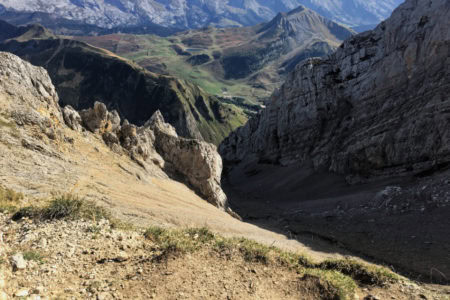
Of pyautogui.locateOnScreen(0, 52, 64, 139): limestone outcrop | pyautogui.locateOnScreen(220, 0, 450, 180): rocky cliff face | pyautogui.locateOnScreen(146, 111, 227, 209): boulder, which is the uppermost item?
pyautogui.locateOnScreen(220, 0, 450, 180): rocky cliff face

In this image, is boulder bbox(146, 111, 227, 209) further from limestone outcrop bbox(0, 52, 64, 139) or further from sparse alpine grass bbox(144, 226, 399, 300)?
sparse alpine grass bbox(144, 226, 399, 300)

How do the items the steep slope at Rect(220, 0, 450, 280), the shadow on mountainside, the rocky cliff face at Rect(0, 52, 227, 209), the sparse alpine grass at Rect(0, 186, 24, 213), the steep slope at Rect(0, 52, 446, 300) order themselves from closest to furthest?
the steep slope at Rect(0, 52, 446, 300)
the sparse alpine grass at Rect(0, 186, 24, 213)
the rocky cliff face at Rect(0, 52, 227, 209)
the shadow on mountainside
the steep slope at Rect(220, 0, 450, 280)

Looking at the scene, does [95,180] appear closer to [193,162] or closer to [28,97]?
[28,97]

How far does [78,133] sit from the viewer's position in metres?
29.5

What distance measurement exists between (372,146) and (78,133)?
4798cm

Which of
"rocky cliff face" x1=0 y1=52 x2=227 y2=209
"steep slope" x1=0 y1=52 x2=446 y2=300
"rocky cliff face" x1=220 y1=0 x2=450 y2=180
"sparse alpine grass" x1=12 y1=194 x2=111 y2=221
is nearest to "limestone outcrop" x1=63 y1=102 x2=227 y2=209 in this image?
"rocky cliff face" x1=0 y1=52 x2=227 y2=209

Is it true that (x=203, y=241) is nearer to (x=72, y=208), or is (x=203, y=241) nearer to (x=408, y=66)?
(x=72, y=208)

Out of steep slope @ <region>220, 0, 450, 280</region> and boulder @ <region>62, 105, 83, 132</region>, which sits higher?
steep slope @ <region>220, 0, 450, 280</region>

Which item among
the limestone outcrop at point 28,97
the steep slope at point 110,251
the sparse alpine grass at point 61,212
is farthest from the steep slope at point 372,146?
the limestone outcrop at point 28,97

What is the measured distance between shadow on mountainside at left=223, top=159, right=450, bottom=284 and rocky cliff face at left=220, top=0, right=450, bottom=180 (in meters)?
5.14

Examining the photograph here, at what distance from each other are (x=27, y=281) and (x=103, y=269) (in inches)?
96.1

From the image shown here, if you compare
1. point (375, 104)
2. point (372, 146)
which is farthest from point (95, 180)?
point (375, 104)

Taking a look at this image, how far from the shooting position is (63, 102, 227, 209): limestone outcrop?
33.6 metres

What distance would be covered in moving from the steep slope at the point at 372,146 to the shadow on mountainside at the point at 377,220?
6.7 inches
